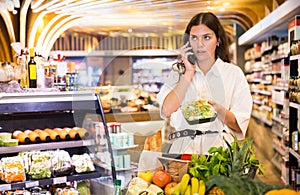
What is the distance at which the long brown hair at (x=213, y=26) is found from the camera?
2.59 meters

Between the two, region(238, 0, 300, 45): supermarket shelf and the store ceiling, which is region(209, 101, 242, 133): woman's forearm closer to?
region(238, 0, 300, 45): supermarket shelf

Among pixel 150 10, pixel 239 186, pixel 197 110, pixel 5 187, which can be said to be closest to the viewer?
pixel 239 186

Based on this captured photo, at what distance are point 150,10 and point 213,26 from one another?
8.33 m

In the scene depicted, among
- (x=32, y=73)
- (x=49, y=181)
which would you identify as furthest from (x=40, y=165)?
(x=32, y=73)

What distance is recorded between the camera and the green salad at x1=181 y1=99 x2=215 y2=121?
2.40 meters

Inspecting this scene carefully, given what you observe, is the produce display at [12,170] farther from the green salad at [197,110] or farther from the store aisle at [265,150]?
the store aisle at [265,150]

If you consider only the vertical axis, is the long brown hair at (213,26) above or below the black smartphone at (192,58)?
above

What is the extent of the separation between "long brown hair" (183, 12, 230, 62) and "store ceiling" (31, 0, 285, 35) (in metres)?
6.34

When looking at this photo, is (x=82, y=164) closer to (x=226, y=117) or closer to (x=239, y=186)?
(x=226, y=117)

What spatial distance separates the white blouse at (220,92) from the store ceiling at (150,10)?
6.41m

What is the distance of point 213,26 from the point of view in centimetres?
261

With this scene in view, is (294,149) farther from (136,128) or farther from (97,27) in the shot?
(97,27)

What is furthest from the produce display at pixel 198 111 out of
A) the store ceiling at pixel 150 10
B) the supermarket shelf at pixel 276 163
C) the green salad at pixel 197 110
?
the store ceiling at pixel 150 10

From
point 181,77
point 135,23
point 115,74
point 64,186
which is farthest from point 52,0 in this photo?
point 115,74
